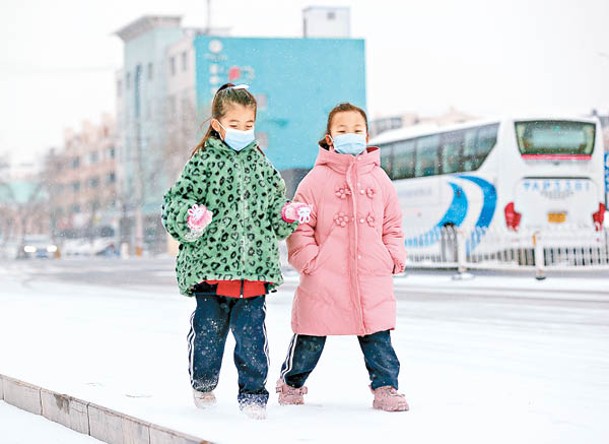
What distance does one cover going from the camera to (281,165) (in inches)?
1705

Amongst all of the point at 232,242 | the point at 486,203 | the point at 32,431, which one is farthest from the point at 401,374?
the point at 486,203

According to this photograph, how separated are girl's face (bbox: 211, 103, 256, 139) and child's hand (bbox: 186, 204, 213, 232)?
1.47ft

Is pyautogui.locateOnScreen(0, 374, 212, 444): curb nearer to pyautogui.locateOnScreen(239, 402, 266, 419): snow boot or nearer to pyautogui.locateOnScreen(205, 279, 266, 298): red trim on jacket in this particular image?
pyautogui.locateOnScreen(239, 402, 266, 419): snow boot

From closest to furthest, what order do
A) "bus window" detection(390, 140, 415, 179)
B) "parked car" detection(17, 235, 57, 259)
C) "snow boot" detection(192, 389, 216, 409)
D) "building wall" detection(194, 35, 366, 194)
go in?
"snow boot" detection(192, 389, 216, 409), "bus window" detection(390, 140, 415, 179), "building wall" detection(194, 35, 366, 194), "parked car" detection(17, 235, 57, 259)

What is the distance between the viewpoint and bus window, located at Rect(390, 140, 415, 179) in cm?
2839

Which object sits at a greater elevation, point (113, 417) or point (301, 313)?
point (301, 313)

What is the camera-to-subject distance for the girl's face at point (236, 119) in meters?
5.20

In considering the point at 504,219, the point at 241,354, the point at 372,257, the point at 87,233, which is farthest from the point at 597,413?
the point at 87,233

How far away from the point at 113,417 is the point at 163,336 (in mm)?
4379

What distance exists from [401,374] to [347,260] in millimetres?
1584

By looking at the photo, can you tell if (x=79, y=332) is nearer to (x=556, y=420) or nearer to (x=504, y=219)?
(x=556, y=420)

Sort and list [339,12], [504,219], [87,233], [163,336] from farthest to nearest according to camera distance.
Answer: [87,233]
[339,12]
[504,219]
[163,336]

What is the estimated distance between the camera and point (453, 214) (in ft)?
86.3

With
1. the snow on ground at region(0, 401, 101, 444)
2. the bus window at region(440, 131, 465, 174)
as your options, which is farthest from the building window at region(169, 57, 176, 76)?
the snow on ground at region(0, 401, 101, 444)
